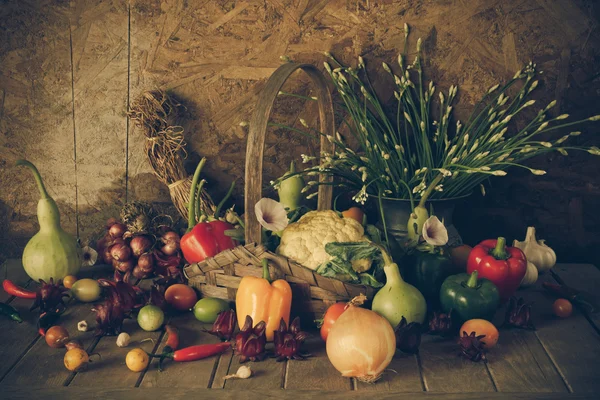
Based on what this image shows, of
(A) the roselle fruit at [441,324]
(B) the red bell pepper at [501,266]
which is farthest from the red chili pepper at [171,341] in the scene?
(B) the red bell pepper at [501,266]

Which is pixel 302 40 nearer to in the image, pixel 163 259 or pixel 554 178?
pixel 163 259

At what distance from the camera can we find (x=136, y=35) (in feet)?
7.87

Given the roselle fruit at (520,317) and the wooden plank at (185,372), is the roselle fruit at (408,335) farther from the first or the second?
the wooden plank at (185,372)

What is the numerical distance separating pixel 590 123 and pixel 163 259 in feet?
6.00

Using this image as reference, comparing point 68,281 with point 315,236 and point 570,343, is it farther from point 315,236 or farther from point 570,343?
point 570,343

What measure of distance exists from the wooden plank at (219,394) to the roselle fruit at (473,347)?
16 cm

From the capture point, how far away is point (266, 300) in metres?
1.72

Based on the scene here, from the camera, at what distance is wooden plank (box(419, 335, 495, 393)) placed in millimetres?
1540

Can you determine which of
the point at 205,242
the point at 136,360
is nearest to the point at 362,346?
the point at 136,360

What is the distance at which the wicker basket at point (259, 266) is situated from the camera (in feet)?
5.61

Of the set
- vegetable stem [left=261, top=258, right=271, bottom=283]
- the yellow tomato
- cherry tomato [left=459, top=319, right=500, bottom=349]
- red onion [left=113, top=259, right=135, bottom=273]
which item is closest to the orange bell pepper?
vegetable stem [left=261, top=258, right=271, bottom=283]

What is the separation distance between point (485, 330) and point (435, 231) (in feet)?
1.21

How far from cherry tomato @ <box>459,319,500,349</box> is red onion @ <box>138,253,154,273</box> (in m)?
1.17

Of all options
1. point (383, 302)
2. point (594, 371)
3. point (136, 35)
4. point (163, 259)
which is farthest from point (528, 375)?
point (136, 35)
